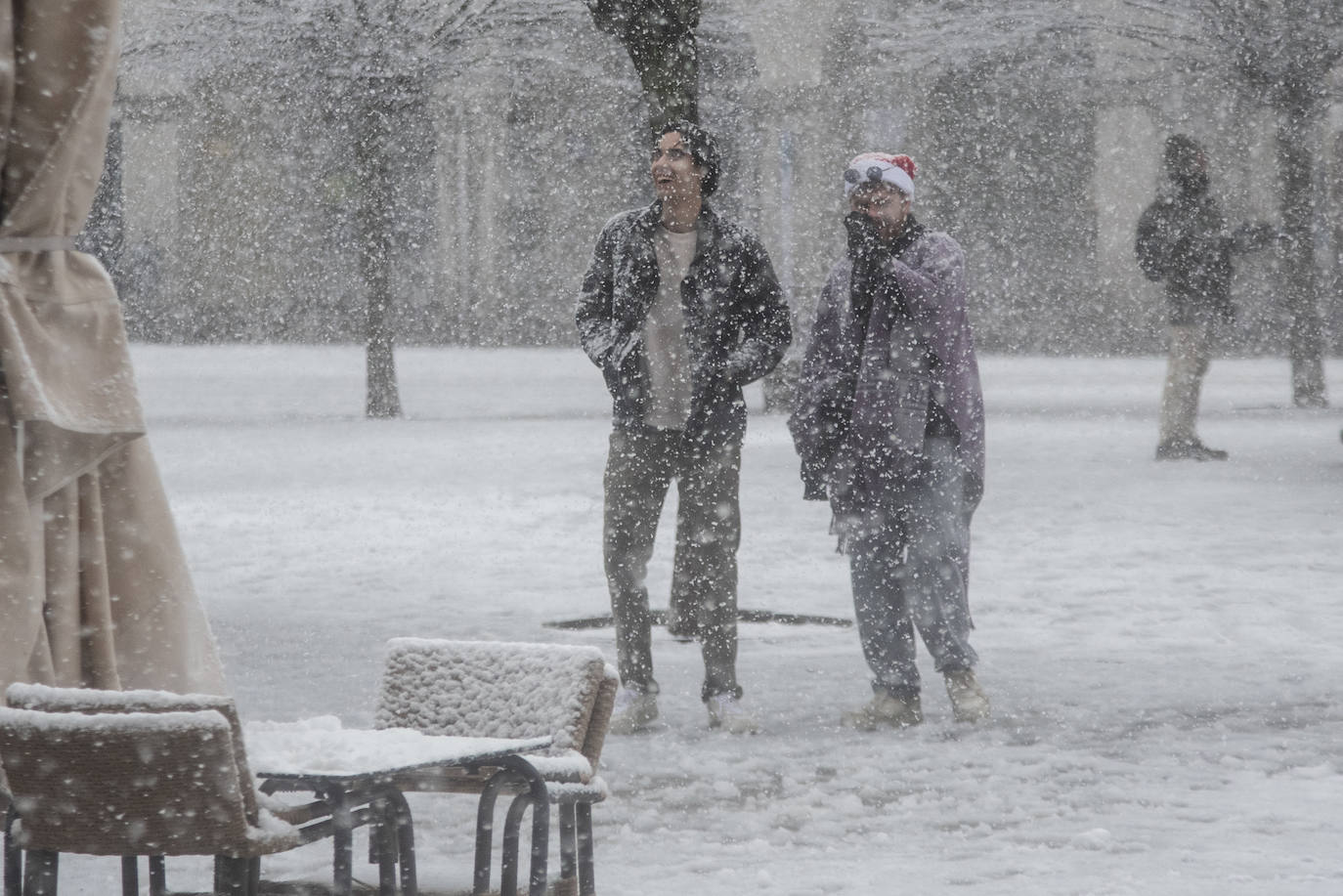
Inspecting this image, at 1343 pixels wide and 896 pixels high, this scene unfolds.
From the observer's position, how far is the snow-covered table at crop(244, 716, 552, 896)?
298cm

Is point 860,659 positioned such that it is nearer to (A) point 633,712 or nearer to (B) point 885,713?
(B) point 885,713

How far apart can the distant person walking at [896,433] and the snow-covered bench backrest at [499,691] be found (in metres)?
2.69

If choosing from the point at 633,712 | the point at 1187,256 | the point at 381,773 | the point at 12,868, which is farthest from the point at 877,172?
the point at 1187,256

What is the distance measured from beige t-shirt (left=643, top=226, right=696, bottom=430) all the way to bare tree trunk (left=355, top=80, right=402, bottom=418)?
13984mm

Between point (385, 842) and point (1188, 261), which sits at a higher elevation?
point (1188, 261)

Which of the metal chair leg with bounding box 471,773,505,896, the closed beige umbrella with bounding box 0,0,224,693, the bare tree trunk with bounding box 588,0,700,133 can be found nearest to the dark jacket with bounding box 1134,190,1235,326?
the bare tree trunk with bounding box 588,0,700,133

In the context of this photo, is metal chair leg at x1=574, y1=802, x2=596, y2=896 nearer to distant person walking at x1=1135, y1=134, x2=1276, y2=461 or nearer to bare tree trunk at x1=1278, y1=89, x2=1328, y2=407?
distant person walking at x1=1135, y1=134, x2=1276, y2=461

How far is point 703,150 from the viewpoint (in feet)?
20.4

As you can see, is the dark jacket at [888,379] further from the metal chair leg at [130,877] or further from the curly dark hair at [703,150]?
the metal chair leg at [130,877]

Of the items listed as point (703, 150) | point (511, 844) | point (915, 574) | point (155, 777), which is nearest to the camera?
point (155, 777)

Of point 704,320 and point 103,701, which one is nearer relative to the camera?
point 103,701

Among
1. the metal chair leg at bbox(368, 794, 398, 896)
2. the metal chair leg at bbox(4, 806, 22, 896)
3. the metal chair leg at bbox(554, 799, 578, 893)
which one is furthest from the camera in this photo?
the metal chair leg at bbox(554, 799, 578, 893)

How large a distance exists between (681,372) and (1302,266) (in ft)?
52.4

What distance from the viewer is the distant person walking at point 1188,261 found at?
45.1ft
